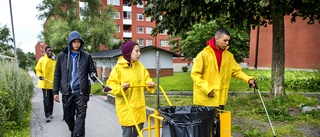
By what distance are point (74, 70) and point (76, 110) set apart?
2.36ft

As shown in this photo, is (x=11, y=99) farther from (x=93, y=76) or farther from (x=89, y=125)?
(x=93, y=76)

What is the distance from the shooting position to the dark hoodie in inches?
186

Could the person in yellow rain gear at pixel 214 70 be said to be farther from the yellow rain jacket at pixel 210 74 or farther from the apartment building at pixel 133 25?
the apartment building at pixel 133 25

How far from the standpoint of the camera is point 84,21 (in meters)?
38.2

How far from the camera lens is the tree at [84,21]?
36.2 meters

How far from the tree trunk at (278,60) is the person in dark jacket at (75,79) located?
17.6 feet

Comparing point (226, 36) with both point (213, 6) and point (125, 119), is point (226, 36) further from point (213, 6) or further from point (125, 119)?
point (213, 6)

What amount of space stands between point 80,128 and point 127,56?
5.63 ft

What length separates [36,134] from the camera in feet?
18.7

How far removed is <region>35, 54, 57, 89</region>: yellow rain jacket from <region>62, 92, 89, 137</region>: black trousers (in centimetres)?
241

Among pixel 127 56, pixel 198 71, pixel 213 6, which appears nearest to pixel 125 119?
pixel 127 56

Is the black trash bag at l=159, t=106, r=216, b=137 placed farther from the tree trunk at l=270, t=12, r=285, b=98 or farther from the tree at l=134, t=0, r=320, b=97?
the tree trunk at l=270, t=12, r=285, b=98

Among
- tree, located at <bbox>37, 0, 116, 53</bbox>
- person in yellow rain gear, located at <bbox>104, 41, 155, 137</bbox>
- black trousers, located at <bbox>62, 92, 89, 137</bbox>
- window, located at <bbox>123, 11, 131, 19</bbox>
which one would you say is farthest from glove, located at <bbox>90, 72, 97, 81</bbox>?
window, located at <bbox>123, 11, 131, 19</bbox>

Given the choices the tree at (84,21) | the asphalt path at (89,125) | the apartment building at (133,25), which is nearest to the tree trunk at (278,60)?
the asphalt path at (89,125)
